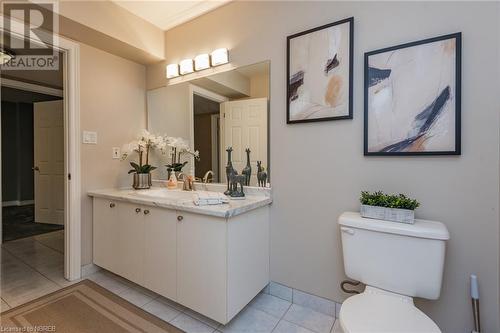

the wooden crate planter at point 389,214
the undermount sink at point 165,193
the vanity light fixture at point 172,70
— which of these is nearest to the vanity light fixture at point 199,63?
the vanity light fixture at point 172,70

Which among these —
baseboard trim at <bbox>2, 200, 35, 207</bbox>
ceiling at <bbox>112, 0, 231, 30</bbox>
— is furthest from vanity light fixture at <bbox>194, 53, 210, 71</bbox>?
baseboard trim at <bbox>2, 200, 35, 207</bbox>

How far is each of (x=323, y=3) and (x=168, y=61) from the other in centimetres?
154

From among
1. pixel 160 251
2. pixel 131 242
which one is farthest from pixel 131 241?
pixel 160 251

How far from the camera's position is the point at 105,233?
202 centimetres

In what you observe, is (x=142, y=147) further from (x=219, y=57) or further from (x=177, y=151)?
(x=219, y=57)

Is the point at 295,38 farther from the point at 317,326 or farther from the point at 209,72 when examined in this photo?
the point at 317,326

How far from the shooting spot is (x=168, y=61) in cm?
238

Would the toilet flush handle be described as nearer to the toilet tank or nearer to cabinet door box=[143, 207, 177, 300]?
the toilet tank

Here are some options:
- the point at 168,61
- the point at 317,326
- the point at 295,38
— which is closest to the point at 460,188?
the point at 317,326

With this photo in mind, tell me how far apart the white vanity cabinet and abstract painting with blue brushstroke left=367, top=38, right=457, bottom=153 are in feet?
3.11

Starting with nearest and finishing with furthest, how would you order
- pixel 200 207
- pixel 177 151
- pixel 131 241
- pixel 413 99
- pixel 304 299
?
pixel 413 99 < pixel 200 207 < pixel 304 299 < pixel 131 241 < pixel 177 151

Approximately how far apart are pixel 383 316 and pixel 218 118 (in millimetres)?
1696

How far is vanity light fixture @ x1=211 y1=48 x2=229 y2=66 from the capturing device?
1.94 meters

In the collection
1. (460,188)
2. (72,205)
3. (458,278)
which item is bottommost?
(458,278)
